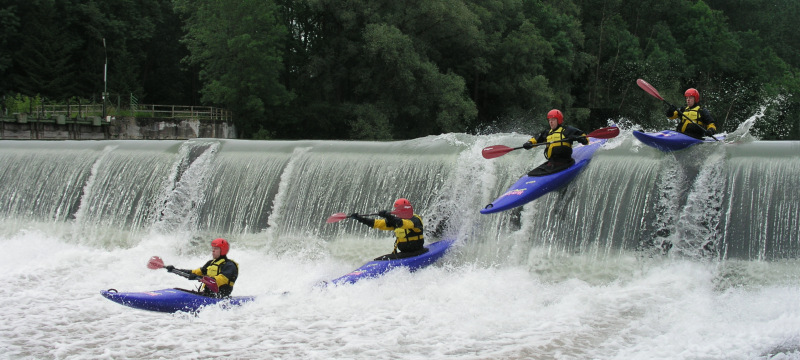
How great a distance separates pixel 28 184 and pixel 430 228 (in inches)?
308

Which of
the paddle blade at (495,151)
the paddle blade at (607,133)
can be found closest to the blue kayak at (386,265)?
the paddle blade at (495,151)

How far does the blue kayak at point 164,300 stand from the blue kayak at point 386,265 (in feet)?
5.29

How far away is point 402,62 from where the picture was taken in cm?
2708

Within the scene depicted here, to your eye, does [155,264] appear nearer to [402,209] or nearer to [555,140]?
[402,209]

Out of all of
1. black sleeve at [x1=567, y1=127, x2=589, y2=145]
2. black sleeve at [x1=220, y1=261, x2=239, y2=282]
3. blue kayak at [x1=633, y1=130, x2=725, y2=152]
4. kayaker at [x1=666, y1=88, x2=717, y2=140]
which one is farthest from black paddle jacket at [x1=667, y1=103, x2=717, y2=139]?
black sleeve at [x1=220, y1=261, x2=239, y2=282]

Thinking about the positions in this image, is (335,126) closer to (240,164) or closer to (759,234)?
(240,164)

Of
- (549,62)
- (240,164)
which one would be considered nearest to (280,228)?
(240,164)

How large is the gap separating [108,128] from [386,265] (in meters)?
19.7

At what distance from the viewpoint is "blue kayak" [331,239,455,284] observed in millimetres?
8844

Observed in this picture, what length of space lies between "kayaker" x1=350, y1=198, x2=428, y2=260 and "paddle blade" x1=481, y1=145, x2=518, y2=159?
149cm

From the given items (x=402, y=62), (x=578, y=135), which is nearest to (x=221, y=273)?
(x=578, y=135)

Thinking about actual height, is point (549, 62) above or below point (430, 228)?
above

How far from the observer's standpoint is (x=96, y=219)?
12.7 m

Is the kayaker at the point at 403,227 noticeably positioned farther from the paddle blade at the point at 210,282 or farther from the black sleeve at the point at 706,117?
the black sleeve at the point at 706,117
